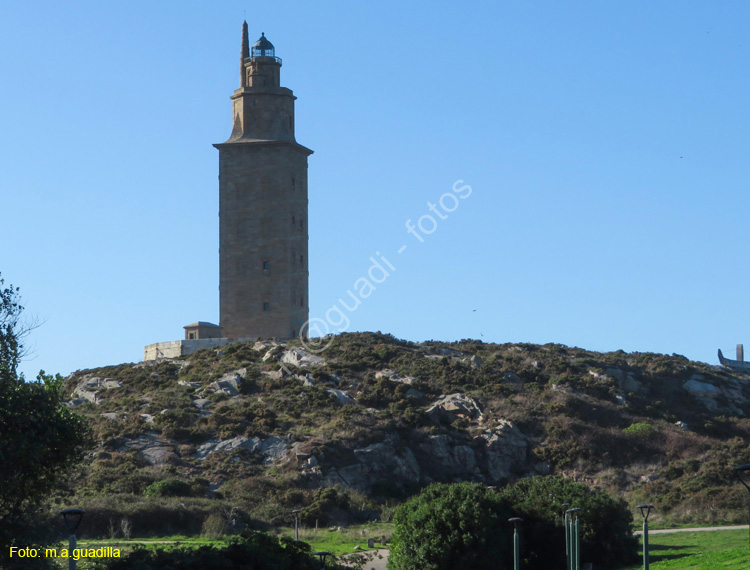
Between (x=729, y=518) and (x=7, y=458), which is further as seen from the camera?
(x=729, y=518)

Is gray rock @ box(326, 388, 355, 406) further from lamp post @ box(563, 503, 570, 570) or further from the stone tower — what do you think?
lamp post @ box(563, 503, 570, 570)

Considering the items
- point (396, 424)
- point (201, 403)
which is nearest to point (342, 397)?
point (396, 424)

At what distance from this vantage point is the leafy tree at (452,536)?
30469 mm

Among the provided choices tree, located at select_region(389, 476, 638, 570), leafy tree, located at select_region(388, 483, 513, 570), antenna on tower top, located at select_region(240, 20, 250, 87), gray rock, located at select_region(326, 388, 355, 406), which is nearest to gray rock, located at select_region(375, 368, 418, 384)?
gray rock, located at select_region(326, 388, 355, 406)

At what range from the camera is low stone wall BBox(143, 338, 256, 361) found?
6556 cm

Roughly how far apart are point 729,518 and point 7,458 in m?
27.7

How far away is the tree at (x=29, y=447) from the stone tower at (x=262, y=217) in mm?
39710

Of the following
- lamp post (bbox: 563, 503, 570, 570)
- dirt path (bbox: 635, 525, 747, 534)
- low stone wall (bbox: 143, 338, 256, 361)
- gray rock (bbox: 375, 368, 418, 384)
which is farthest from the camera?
low stone wall (bbox: 143, 338, 256, 361)

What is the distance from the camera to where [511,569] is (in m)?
31.2

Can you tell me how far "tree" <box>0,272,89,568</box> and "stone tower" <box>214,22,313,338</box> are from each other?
3971cm

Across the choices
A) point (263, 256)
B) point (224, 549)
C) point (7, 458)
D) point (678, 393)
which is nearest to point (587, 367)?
point (678, 393)

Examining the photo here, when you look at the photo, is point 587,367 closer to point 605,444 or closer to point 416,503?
point 605,444

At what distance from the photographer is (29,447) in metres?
24.0

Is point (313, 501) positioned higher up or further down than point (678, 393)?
further down
